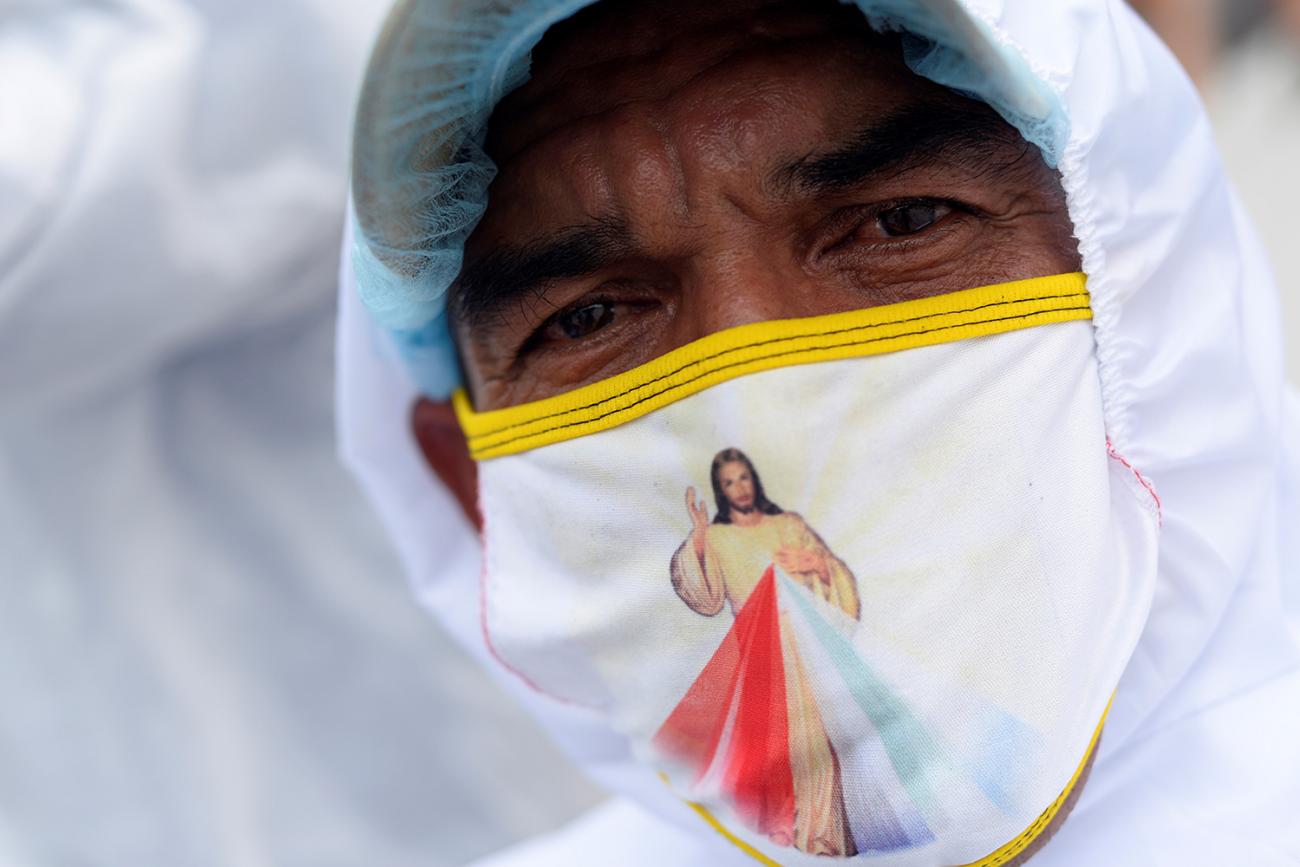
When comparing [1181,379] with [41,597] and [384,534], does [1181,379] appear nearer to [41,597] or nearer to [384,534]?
[384,534]

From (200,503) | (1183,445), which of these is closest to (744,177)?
(1183,445)

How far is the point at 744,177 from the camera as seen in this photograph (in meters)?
1.64

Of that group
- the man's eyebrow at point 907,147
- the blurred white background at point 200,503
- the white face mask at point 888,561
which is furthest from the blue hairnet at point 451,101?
the blurred white background at point 200,503

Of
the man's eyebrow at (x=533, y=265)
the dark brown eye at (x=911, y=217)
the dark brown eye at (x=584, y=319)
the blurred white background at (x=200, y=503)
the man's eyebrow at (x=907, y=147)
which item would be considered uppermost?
A: the man's eyebrow at (x=907, y=147)

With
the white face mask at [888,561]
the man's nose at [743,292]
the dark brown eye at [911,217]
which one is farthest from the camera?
the dark brown eye at [911,217]

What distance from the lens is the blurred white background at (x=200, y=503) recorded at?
7.94 ft

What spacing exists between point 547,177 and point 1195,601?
1.00m

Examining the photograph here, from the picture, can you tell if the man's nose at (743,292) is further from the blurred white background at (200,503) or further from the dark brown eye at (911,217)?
the blurred white background at (200,503)

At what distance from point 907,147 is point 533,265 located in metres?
0.51

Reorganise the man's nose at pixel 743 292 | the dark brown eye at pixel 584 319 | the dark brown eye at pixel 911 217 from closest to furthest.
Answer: the man's nose at pixel 743 292
the dark brown eye at pixel 911 217
the dark brown eye at pixel 584 319

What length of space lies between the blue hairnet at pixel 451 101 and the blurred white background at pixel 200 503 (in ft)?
2.70

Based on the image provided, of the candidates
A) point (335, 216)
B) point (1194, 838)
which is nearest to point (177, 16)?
point (335, 216)

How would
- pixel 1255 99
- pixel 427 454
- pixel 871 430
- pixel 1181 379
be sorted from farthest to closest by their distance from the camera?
pixel 1255 99 → pixel 427 454 → pixel 1181 379 → pixel 871 430

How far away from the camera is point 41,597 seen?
270 centimetres
